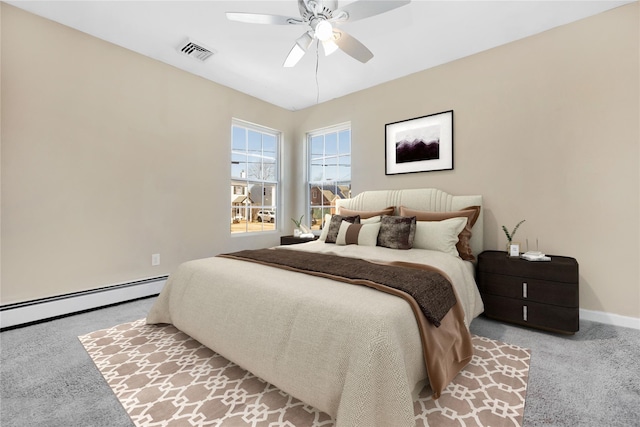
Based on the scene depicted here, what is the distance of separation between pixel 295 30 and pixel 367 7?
1084mm

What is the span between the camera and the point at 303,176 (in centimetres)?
493

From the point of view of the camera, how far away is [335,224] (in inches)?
132

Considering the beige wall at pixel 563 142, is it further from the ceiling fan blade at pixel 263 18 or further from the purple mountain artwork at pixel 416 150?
the ceiling fan blade at pixel 263 18

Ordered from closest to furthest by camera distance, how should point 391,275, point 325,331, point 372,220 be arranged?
point 325,331 < point 391,275 < point 372,220

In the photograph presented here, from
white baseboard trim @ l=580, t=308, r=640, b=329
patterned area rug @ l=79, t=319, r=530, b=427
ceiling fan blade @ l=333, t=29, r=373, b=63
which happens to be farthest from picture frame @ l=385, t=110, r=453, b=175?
patterned area rug @ l=79, t=319, r=530, b=427

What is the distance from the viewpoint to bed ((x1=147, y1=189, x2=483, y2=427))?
1.14 metres

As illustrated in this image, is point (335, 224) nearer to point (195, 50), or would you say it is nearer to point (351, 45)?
point (351, 45)

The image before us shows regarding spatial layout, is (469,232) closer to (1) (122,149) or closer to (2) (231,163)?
(2) (231,163)

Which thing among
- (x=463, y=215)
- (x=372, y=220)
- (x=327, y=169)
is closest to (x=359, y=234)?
(x=372, y=220)

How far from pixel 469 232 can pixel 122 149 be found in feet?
12.5

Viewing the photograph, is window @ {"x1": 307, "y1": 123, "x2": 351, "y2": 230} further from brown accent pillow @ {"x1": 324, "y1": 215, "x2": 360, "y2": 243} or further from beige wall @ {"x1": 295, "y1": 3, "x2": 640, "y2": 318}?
beige wall @ {"x1": 295, "y1": 3, "x2": 640, "y2": 318}

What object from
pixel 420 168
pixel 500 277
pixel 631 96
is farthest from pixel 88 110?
pixel 631 96

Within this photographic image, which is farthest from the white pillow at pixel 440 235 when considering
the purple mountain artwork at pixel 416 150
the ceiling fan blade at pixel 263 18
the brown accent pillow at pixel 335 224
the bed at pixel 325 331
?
the ceiling fan blade at pixel 263 18

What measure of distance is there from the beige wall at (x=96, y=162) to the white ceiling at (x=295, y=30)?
27 cm
